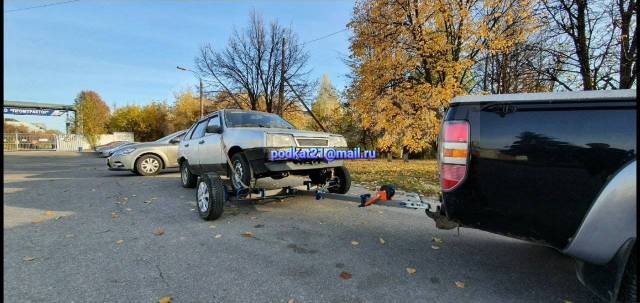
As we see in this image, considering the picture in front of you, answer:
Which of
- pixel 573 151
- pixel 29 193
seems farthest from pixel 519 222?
pixel 29 193

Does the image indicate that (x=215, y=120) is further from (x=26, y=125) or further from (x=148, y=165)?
(x=26, y=125)

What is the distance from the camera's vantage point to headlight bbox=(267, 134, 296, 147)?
176 inches

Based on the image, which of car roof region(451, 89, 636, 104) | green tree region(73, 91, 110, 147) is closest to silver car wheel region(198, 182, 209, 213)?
car roof region(451, 89, 636, 104)

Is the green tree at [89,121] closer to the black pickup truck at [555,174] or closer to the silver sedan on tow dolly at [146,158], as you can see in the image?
the silver sedan on tow dolly at [146,158]

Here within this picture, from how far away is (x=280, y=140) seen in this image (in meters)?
4.58

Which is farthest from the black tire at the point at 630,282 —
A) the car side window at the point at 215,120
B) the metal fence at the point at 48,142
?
the metal fence at the point at 48,142

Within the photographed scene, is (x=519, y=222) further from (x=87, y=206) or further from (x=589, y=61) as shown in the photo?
(x=589, y=61)

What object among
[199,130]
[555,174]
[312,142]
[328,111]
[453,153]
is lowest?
[555,174]

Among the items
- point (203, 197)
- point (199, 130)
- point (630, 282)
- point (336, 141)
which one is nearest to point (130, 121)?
point (199, 130)

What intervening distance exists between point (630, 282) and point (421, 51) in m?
11.9

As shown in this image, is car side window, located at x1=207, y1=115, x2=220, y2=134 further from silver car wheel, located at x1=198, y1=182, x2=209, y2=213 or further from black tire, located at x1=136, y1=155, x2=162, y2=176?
black tire, located at x1=136, y1=155, x2=162, y2=176

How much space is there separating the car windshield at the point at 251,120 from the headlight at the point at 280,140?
4.29ft

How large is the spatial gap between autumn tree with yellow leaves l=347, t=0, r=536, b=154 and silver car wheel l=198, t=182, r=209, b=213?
9.43m

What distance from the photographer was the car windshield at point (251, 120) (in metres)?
5.70
